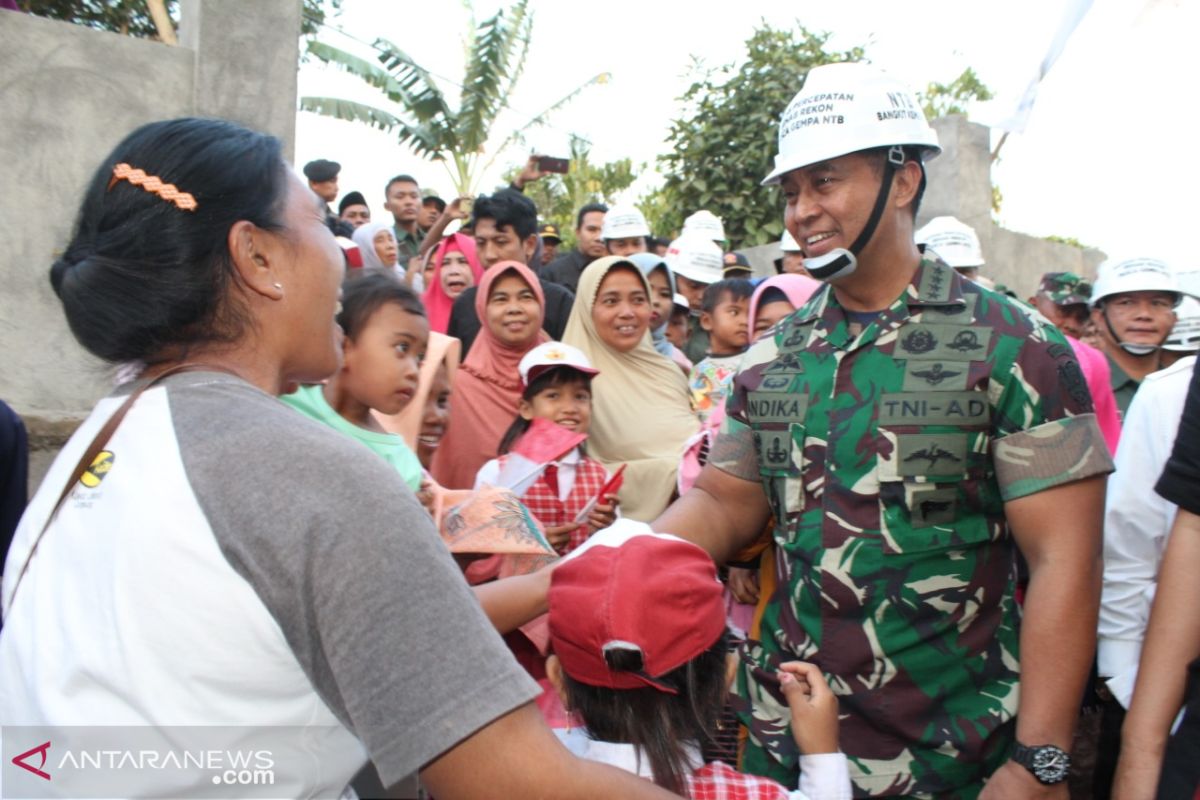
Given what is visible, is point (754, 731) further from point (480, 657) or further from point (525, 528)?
point (480, 657)

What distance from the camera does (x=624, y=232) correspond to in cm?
743

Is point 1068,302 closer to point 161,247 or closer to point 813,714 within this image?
point 813,714

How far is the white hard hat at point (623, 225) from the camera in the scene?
7.43 meters

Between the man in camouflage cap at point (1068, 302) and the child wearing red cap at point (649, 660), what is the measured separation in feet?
17.6

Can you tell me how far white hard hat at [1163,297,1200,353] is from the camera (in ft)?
14.9

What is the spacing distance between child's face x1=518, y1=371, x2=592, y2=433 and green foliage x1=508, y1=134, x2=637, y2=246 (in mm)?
Answer: 13771

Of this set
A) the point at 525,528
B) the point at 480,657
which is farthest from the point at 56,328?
the point at 480,657

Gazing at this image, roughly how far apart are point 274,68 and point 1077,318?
200 inches

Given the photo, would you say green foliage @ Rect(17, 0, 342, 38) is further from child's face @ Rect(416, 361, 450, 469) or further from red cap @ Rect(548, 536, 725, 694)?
red cap @ Rect(548, 536, 725, 694)

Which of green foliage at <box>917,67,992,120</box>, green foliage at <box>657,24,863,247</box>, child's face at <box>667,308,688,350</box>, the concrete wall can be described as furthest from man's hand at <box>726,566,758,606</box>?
green foliage at <box>917,67,992,120</box>

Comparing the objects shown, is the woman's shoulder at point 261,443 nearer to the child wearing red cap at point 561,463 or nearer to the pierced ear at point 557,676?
the pierced ear at point 557,676

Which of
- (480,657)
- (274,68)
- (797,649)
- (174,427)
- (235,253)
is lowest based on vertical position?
(797,649)

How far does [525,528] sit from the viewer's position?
2.99m

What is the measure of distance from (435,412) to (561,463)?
52 cm
